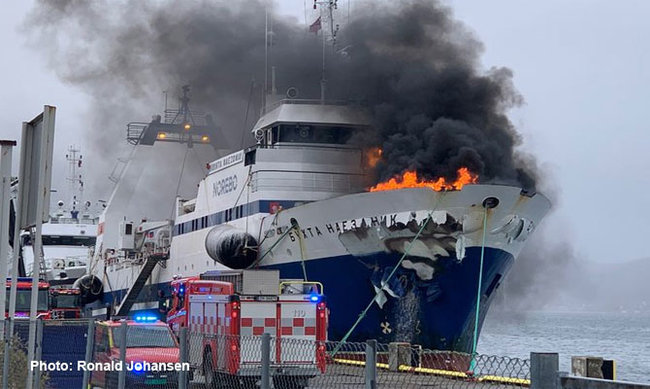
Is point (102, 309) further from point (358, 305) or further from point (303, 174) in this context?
point (358, 305)

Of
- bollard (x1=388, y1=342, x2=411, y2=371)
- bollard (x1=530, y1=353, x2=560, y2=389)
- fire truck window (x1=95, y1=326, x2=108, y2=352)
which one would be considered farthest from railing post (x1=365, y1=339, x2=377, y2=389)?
bollard (x1=388, y1=342, x2=411, y2=371)

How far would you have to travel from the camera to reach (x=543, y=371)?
16.9 feet

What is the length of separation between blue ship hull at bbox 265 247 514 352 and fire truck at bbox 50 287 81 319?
14807 millimetres

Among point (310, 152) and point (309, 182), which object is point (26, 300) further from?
point (310, 152)

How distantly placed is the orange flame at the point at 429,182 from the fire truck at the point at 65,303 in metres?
15.4

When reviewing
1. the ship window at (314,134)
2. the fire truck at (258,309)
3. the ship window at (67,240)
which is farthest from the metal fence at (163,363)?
the ship window at (67,240)

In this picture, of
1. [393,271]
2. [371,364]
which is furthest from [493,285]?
[371,364]

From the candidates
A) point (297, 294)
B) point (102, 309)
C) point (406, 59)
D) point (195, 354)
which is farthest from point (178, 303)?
point (102, 309)

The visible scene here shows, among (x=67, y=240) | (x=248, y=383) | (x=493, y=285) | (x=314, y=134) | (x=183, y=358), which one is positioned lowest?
(x=248, y=383)

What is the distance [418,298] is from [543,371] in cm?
2076

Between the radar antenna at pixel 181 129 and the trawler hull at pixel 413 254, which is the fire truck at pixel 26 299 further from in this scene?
the radar antenna at pixel 181 129

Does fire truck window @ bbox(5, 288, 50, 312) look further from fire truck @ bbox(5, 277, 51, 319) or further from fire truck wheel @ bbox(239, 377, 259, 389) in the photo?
→ fire truck wheel @ bbox(239, 377, 259, 389)

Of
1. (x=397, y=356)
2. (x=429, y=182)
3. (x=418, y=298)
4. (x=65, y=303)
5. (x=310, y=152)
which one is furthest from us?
(x=65, y=303)

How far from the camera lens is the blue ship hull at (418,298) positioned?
25.7m
